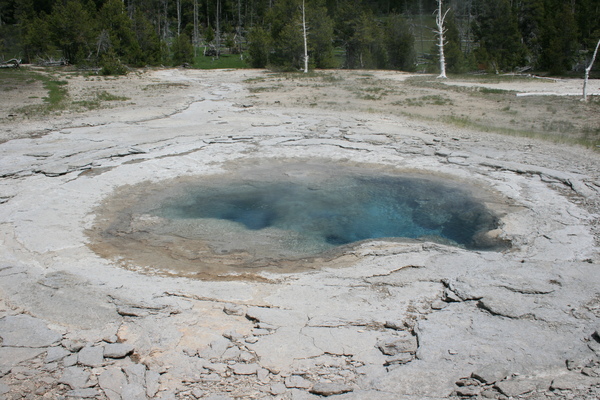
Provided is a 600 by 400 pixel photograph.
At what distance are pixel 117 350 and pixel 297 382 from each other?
1356mm

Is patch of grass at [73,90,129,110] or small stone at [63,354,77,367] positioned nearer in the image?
small stone at [63,354,77,367]

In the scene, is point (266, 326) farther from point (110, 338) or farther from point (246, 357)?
point (110, 338)

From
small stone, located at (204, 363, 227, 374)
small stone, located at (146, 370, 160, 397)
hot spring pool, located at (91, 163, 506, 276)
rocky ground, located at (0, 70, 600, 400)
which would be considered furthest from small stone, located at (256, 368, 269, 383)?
hot spring pool, located at (91, 163, 506, 276)

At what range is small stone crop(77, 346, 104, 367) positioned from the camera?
11.5 feet

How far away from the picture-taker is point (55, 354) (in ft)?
11.8

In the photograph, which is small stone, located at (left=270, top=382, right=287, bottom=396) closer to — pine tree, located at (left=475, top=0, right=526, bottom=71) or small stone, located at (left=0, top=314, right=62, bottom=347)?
small stone, located at (left=0, top=314, right=62, bottom=347)

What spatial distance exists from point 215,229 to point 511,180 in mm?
4643

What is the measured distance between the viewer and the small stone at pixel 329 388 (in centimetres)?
325

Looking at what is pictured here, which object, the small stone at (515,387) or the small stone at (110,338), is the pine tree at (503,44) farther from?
the small stone at (110,338)

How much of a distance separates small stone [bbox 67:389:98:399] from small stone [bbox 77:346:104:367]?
0.25 meters

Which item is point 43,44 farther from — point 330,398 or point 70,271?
point 330,398

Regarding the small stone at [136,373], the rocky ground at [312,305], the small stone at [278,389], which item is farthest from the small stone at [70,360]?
the small stone at [278,389]

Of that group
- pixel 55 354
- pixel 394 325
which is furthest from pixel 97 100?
pixel 394 325

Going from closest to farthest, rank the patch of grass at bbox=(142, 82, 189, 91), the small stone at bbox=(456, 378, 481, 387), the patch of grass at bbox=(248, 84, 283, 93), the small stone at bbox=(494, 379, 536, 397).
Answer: the small stone at bbox=(494, 379, 536, 397) < the small stone at bbox=(456, 378, 481, 387) < the patch of grass at bbox=(248, 84, 283, 93) < the patch of grass at bbox=(142, 82, 189, 91)
